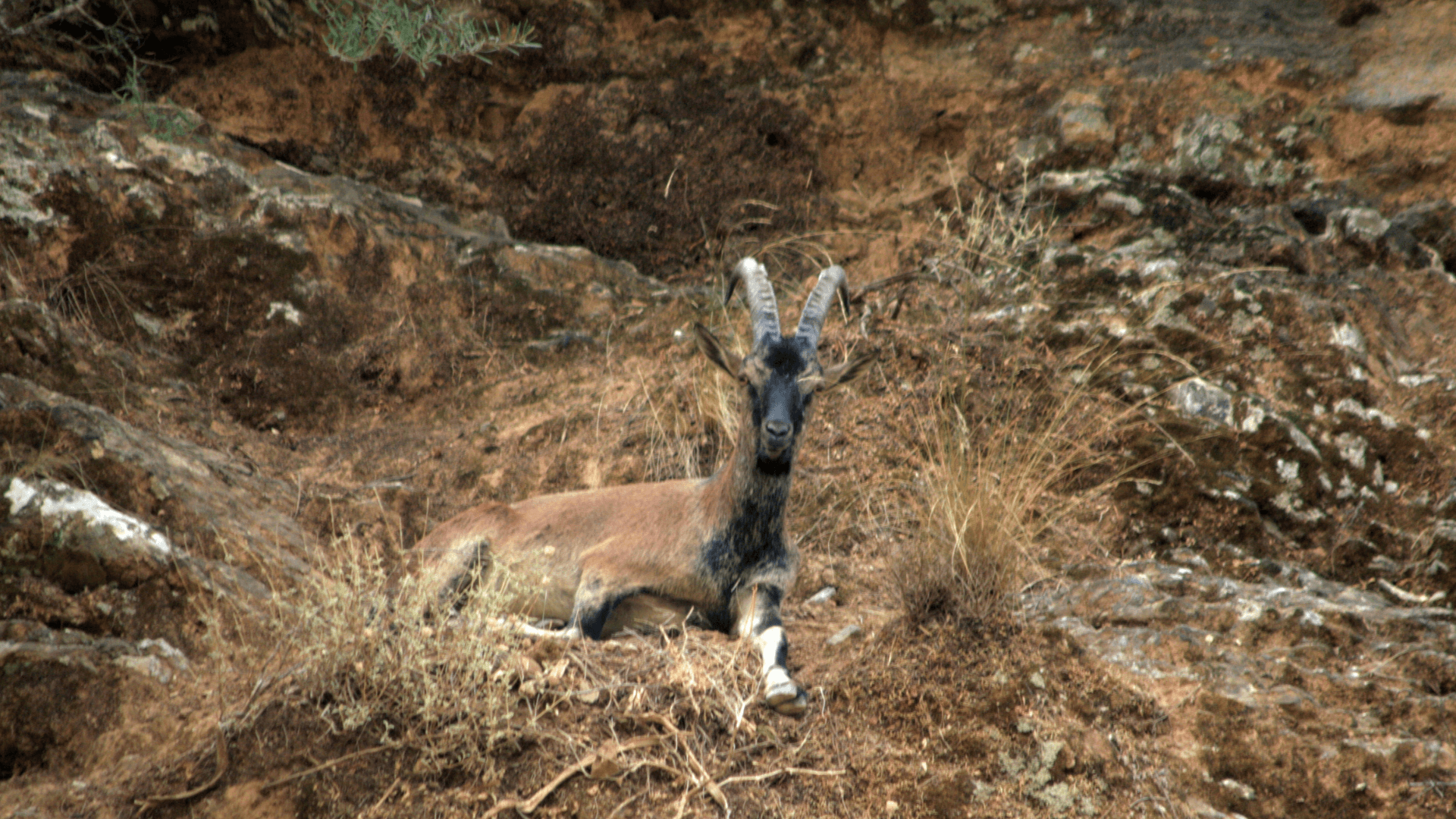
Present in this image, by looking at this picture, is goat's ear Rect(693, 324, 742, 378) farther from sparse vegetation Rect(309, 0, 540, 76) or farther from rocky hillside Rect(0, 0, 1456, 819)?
sparse vegetation Rect(309, 0, 540, 76)

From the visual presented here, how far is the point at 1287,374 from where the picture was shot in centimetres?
670

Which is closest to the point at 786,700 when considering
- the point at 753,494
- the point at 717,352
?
the point at 753,494

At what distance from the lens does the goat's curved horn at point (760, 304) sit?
16.8 feet

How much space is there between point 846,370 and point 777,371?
0.55 m

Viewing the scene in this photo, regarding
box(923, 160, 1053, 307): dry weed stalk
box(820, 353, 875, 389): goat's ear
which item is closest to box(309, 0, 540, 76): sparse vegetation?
box(820, 353, 875, 389): goat's ear

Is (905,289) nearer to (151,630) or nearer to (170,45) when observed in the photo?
(151,630)

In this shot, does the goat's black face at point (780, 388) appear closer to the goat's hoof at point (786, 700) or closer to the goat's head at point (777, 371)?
the goat's head at point (777, 371)

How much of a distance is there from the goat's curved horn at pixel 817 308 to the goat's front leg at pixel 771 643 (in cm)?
134

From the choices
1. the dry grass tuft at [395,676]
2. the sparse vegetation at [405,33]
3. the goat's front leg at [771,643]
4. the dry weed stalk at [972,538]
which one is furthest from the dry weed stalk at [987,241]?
the dry grass tuft at [395,676]

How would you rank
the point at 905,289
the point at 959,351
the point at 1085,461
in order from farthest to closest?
the point at 905,289 < the point at 959,351 < the point at 1085,461

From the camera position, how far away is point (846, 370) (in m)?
5.30

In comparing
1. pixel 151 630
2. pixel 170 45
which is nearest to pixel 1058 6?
pixel 170 45

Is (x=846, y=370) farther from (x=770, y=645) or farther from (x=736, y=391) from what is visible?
(x=736, y=391)

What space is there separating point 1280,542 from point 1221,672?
1.87m
